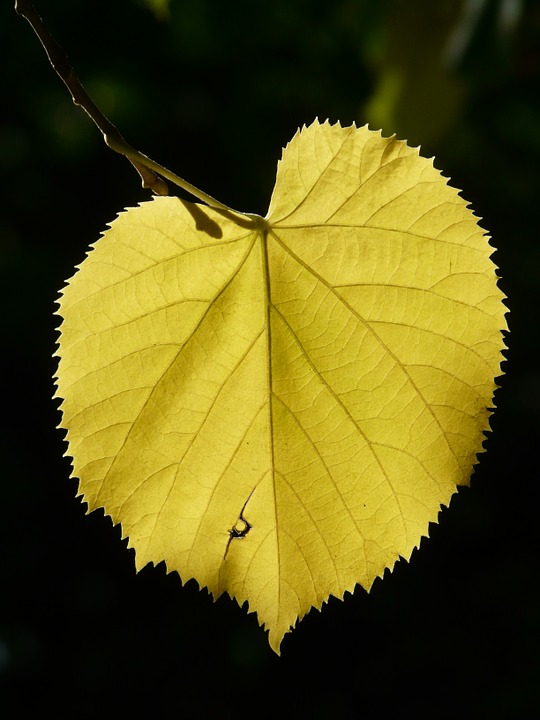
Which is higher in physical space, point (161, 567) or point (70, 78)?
point (161, 567)

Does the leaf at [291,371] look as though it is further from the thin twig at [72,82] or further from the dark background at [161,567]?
the dark background at [161,567]

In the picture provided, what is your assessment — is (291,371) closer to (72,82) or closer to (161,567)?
(72,82)

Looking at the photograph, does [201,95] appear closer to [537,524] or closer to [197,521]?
[537,524]

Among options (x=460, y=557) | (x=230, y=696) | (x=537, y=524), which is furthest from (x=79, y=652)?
(x=537, y=524)

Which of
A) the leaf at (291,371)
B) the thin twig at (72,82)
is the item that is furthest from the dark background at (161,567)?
the thin twig at (72,82)

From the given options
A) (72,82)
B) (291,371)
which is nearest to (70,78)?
(72,82)

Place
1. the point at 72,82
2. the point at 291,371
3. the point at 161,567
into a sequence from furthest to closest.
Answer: the point at 161,567, the point at 291,371, the point at 72,82
